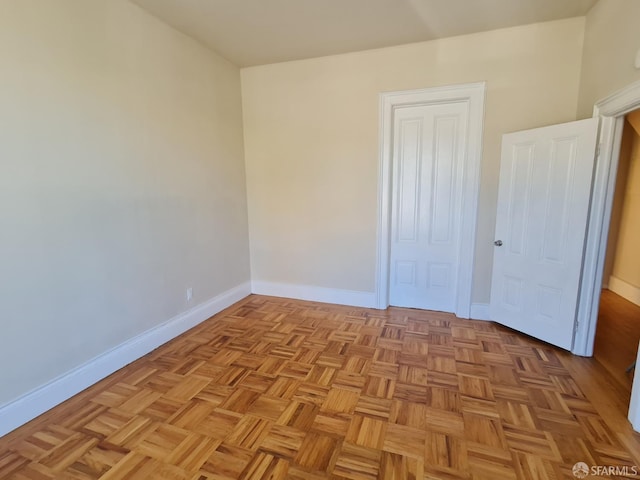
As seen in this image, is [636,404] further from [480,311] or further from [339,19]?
[339,19]

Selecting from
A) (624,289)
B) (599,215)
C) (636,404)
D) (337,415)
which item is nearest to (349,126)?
(599,215)

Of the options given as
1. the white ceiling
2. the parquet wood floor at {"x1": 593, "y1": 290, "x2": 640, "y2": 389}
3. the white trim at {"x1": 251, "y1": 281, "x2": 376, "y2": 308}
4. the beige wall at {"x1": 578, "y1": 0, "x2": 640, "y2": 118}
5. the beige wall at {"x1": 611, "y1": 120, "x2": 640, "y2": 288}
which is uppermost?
the white ceiling

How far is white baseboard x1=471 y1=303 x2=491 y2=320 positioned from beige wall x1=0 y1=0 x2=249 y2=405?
9.24 feet

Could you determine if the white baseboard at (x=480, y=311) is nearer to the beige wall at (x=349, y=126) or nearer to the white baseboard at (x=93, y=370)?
the beige wall at (x=349, y=126)

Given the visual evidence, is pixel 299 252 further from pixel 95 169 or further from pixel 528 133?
pixel 528 133

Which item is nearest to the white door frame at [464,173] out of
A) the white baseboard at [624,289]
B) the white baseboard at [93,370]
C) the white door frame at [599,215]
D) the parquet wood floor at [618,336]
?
the white door frame at [599,215]

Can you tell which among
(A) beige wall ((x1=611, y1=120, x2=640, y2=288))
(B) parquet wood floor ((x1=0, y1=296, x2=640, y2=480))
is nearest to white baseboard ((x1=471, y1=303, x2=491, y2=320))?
(B) parquet wood floor ((x1=0, y1=296, x2=640, y2=480))

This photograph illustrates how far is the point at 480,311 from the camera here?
3289mm

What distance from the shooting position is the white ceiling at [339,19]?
244 centimetres

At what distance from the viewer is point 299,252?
3.90 m

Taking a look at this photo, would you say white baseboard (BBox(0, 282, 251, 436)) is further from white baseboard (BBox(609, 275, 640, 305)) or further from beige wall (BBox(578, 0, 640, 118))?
white baseboard (BBox(609, 275, 640, 305))

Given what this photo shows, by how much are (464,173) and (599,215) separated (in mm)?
1125

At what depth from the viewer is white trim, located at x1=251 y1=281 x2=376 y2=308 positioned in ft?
12.1

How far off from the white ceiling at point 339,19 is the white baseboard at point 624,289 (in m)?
3.12
